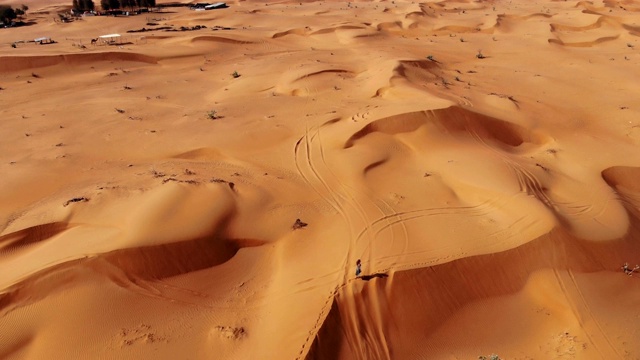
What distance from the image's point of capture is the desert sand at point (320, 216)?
5.08m

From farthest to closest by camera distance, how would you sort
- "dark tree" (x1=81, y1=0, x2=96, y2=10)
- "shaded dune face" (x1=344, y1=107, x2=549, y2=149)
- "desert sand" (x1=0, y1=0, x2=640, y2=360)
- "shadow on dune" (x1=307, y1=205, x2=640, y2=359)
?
"dark tree" (x1=81, y1=0, x2=96, y2=10), "shaded dune face" (x1=344, y1=107, x2=549, y2=149), "desert sand" (x1=0, y1=0, x2=640, y2=360), "shadow on dune" (x1=307, y1=205, x2=640, y2=359)

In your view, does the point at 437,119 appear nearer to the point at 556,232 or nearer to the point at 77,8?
the point at 556,232

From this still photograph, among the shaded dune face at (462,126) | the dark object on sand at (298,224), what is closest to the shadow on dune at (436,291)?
the dark object on sand at (298,224)

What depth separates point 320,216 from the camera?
689 centimetres

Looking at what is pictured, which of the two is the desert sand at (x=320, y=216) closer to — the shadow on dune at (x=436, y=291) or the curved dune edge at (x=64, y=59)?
the shadow on dune at (x=436, y=291)

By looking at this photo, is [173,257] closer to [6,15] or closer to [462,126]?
[462,126]

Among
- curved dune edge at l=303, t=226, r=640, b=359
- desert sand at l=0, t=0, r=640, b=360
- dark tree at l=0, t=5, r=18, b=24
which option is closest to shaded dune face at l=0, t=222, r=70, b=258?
desert sand at l=0, t=0, r=640, b=360

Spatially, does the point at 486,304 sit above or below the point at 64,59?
below

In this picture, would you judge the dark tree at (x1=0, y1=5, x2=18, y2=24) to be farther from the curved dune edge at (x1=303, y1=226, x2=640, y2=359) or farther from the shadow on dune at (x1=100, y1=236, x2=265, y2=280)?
the curved dune edge at (x1=303, y1=226, x2=640, y2=359)

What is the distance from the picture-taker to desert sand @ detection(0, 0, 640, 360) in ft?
16.7

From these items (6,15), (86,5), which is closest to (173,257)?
(6,15)

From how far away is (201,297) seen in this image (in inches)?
215

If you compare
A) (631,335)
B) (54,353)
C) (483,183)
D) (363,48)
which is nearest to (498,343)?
(631,335)

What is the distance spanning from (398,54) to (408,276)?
1410cm
